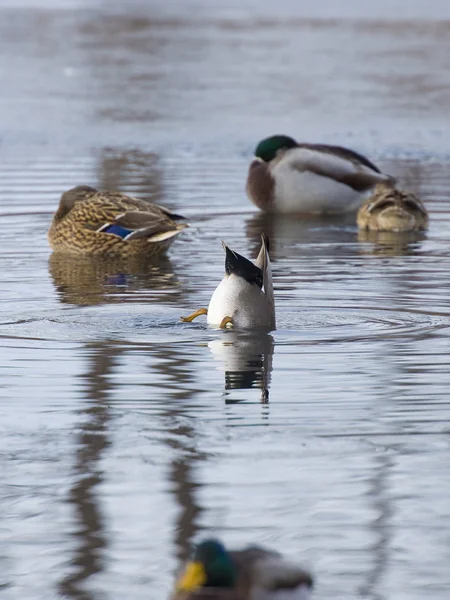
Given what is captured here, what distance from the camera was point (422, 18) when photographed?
38.8 m

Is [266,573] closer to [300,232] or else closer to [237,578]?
[237,578]

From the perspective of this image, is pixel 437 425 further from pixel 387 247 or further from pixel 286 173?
pixel 286 173

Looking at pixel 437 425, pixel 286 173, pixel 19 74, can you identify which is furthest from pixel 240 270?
pixel 19 74

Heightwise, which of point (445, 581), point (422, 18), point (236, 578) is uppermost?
point (422, 18)

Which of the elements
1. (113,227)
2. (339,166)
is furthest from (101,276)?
(339,166)

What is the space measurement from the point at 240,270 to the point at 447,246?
4.27 metres

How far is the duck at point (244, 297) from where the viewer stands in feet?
25.6

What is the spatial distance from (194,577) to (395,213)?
32.1 feet

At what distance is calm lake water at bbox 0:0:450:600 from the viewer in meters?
4.44

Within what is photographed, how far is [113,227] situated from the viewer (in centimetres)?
1159

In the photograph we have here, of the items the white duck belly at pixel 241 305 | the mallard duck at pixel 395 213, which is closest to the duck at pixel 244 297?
the white duck belly at pixel 241 305

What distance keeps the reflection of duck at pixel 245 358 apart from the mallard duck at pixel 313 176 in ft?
22.1

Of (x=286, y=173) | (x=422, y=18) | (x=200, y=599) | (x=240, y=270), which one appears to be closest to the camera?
(x=200, y=599)

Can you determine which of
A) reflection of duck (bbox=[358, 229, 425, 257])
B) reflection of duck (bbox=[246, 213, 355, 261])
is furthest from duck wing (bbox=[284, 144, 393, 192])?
reflection of duck (bbox=[358, 229, 425, 257])
